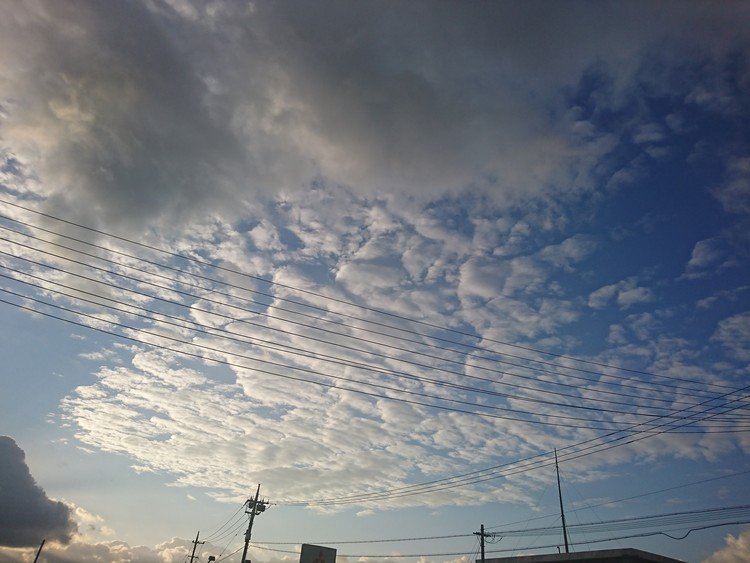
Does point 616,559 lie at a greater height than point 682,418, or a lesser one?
lesser

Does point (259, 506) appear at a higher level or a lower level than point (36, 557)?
higher

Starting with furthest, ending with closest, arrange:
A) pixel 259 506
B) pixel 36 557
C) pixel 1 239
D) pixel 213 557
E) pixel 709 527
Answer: pixel 36 557
pixel 213 557
pixel 259 506
pixel 709 527
pixel 1 239

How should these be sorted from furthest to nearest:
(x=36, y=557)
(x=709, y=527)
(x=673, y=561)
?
1. (x=36, y=557)
2. (x=709, y=527)
3. (x=673, y=561)

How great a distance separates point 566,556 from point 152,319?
2422cm

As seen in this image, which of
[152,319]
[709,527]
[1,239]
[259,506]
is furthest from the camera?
[259,506]

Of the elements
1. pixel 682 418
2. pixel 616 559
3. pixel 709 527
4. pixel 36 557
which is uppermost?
pixel 682 418

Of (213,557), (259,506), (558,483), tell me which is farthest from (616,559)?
(213,557)

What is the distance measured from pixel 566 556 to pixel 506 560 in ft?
13.8

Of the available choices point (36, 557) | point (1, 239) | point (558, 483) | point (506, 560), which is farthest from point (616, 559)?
point (36, 557)

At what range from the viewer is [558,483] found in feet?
158

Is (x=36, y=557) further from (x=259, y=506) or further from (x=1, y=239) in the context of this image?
(x=1, y=239)

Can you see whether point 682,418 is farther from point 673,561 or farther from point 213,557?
point 213,557

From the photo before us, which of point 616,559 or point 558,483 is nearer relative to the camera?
point 616,559

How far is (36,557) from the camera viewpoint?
2842 inches
